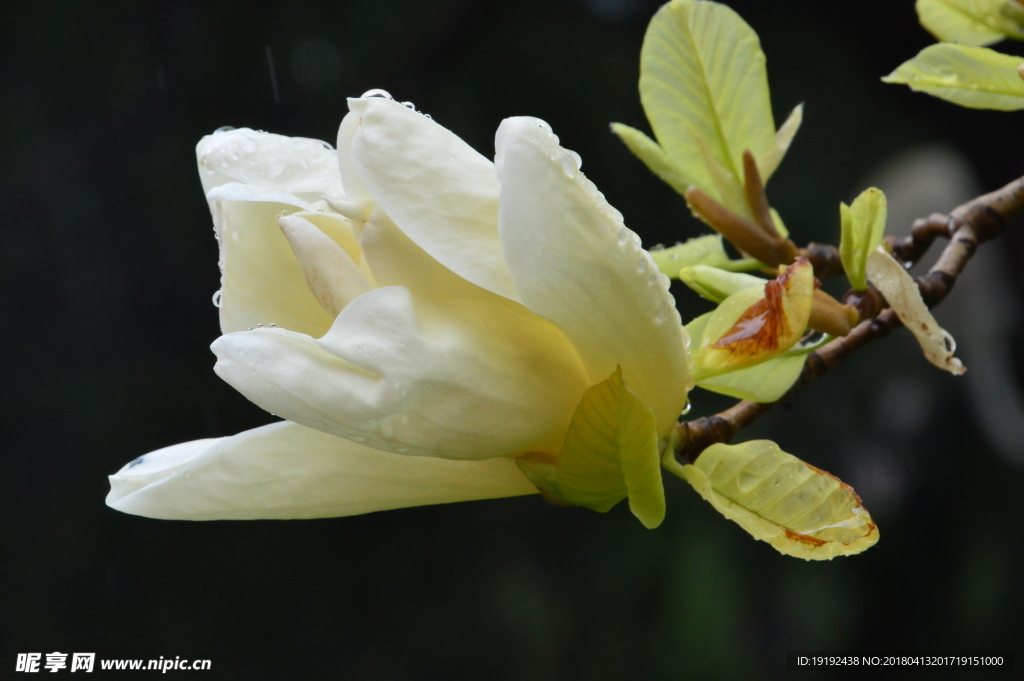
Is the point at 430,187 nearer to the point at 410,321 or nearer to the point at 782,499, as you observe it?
the point at 410,321

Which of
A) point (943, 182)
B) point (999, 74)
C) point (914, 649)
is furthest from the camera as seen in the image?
point (943, 182)

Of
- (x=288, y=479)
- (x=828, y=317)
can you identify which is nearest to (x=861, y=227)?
(x=828, y=317)

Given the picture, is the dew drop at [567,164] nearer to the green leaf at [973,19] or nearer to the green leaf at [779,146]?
the green leaf at [779,146]

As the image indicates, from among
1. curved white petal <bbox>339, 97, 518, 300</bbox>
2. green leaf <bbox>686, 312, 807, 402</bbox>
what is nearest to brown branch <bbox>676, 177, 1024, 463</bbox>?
green leaf <bbox>686, 312, 807, 402</bbox>

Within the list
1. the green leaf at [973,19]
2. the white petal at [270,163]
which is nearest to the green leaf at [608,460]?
the white petal at [270,163]

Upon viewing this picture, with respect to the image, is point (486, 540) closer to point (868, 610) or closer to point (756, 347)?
point (868, 610)

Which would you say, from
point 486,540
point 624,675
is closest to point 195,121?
point 486,540

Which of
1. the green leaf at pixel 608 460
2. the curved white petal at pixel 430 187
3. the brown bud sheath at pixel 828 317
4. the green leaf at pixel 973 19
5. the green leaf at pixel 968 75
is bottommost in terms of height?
the green leaf at pixel 608 460

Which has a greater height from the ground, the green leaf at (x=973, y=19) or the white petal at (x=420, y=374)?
the green leaf at (x=973, y=19)
